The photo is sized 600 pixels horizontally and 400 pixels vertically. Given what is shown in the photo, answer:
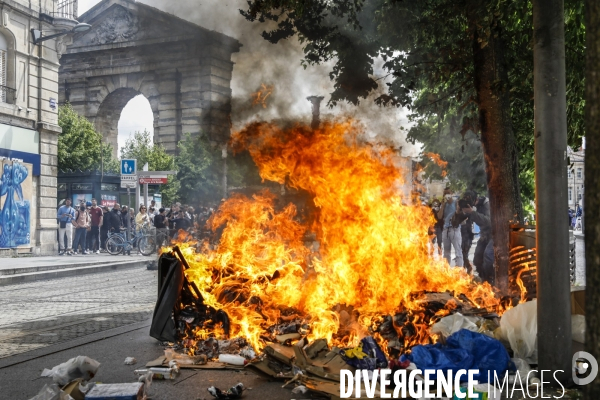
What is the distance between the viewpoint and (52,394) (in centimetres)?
426

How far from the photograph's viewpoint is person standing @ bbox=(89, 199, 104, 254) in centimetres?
2103

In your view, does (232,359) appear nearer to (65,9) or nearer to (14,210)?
(14,210)

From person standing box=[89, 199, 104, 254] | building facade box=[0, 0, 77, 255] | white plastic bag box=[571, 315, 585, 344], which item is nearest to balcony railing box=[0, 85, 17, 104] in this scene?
building facade box=[0, 0, 77, 255]

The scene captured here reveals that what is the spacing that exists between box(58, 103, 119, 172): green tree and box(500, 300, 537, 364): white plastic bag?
1475 inches

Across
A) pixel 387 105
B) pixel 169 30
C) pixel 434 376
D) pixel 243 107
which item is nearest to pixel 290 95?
pixel 243 107

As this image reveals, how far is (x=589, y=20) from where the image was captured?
2316mm

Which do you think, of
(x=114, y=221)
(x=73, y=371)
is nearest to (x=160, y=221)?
(x=114, y=221)

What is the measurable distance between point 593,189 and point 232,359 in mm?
3879

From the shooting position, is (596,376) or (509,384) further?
(509,384)

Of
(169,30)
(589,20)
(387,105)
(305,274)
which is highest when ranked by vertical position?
(169,30)

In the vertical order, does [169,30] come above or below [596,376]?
above

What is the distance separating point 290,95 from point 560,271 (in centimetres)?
749

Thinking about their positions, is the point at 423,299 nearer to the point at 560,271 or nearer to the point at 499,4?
the point at 560,271

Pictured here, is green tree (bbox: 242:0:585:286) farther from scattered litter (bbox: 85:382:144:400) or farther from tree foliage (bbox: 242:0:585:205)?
scattered litter (bbox: 85:382:144:400)
